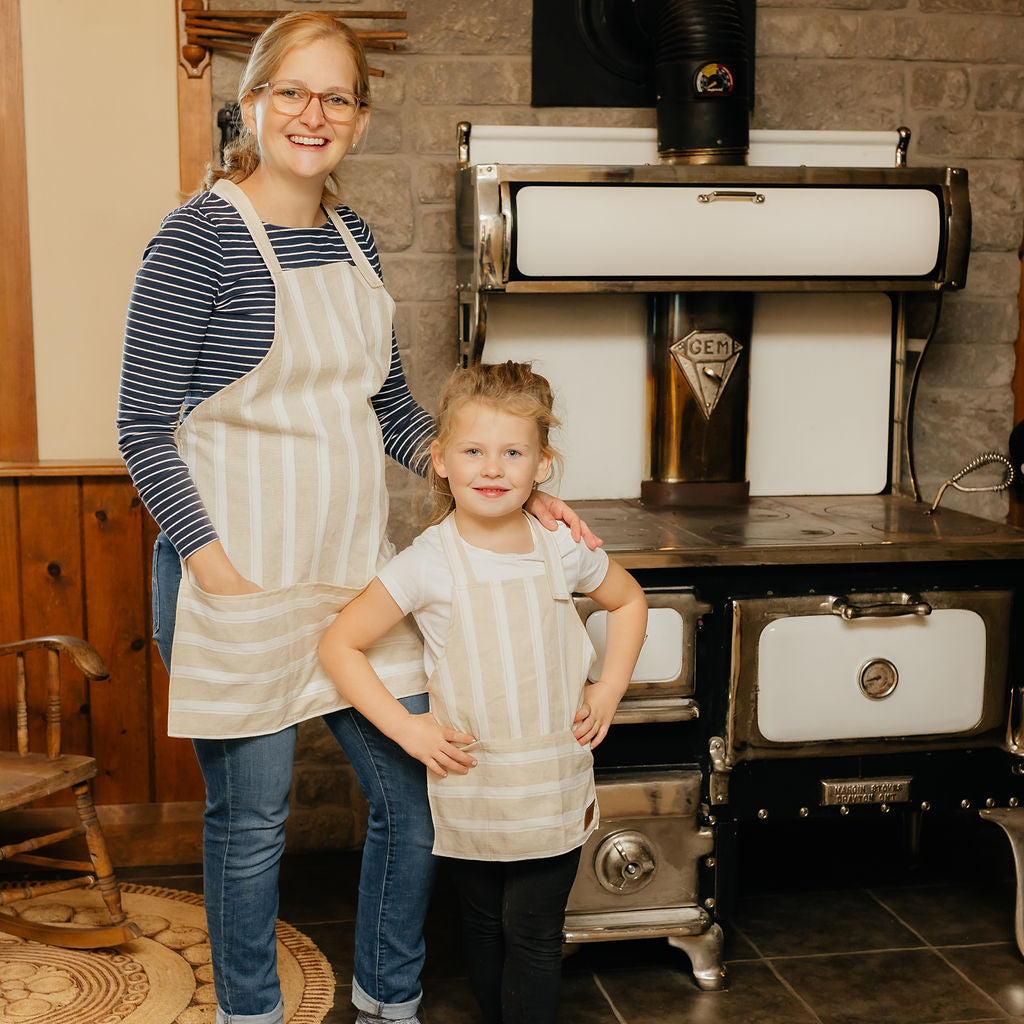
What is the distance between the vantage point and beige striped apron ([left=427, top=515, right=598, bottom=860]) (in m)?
1.57

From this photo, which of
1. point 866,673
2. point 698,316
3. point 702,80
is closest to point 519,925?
point 866,673

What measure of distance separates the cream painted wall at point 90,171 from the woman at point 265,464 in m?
0.91

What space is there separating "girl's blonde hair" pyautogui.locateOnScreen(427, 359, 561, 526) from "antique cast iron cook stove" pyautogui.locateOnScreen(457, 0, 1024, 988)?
1.42 feet

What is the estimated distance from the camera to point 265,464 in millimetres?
1562

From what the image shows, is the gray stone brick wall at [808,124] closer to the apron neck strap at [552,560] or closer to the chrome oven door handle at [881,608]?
the chrome oven door handle at [881,608]

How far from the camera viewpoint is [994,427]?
8.58ft

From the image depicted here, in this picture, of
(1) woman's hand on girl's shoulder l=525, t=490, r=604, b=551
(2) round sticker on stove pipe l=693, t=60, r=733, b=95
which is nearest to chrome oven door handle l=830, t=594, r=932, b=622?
(1) woman's hand on girl's shoulder l=525, t=490, r=604, b=551

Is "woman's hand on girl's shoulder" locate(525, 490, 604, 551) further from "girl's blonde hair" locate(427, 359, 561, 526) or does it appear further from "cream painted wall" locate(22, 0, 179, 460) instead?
"cream painted wall" locate(22, 0, 179, 460)

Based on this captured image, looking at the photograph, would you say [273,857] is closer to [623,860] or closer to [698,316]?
[623,860]

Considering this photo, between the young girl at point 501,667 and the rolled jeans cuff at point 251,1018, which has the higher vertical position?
the young girl at point 501,667

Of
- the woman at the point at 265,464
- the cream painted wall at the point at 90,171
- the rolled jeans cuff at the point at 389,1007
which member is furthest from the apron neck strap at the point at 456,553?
the cream painted wall at the point at 90,171

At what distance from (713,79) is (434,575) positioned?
115cm

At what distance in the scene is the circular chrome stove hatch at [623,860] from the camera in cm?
201

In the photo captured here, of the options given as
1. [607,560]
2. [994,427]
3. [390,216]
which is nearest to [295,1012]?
[607,560]
